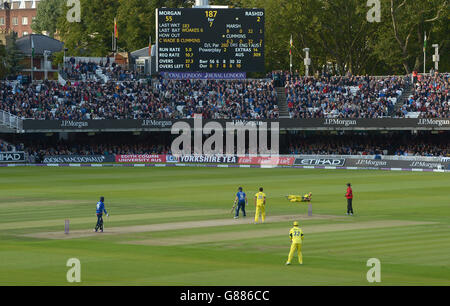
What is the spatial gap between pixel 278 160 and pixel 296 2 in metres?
31.0

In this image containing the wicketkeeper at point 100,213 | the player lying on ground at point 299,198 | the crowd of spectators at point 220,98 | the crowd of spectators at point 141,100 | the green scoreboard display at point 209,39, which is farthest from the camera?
the crowd of spectators at point 141,100

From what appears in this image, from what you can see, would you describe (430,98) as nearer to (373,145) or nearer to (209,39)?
(373,145)

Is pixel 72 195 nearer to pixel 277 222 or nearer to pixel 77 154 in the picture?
pixel 277 222

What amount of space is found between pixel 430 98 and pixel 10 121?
128 ft

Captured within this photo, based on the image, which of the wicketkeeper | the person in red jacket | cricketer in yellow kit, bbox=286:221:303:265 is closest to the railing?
the person in red jacket

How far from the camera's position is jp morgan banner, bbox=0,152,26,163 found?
260 feet

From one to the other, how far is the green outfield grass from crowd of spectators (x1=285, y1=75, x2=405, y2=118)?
22.8 m

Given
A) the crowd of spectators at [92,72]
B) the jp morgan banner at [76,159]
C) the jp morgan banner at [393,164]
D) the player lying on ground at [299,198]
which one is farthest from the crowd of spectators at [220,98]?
the player lying on ground at [299,198]

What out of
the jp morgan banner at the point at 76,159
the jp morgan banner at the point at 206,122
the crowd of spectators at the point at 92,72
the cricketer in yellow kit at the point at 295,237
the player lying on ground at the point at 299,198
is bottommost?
the jp morgan banner at the point at 76,159

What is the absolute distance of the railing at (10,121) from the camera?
79.4 m

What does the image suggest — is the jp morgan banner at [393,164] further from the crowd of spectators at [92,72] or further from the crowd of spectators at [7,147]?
the crowd of spectators at [7,147]

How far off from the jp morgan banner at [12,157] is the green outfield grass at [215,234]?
18.0 m
